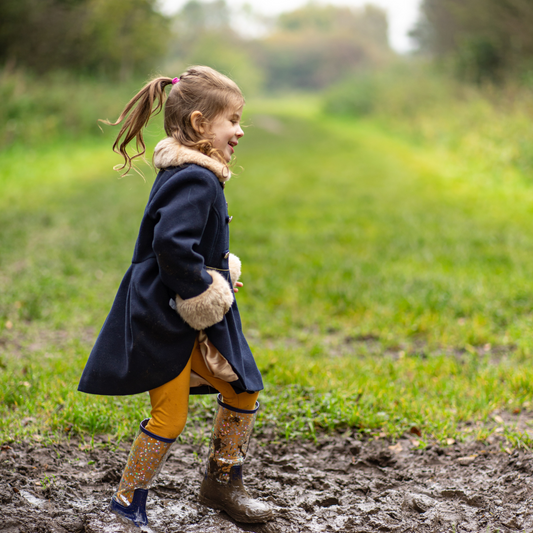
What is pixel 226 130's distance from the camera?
227 centimetres

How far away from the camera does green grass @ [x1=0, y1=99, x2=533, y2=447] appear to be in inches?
132

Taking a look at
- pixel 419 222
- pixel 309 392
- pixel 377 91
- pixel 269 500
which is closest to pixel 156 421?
pixel 269 500

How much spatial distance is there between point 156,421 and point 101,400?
4.09 feet

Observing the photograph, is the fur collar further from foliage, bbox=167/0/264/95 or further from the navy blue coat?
foliage, bbox=167/0/264/95

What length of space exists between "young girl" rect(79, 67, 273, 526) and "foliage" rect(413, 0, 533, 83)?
51.4 feet

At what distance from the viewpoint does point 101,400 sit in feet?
11.0

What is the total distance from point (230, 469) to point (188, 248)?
104 cm

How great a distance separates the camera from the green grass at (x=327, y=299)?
3.36 m

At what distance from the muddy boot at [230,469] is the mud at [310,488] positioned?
0.17 feet

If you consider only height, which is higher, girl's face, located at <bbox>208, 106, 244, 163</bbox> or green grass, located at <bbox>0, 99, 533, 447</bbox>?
girl's face, located at <bbox>208, 106, 244, 163</bbox>

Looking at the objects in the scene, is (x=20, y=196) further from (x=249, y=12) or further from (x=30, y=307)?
(x=249, y=12)

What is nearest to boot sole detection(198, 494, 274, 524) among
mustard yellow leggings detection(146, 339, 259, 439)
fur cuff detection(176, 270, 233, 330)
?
mustard yellow leggings detection(146, 339, 259, 439)

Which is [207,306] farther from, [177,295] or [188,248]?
[188,248]

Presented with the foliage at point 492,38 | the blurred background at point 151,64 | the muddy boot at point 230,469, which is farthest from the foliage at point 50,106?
the muddy boot at point 230,469
